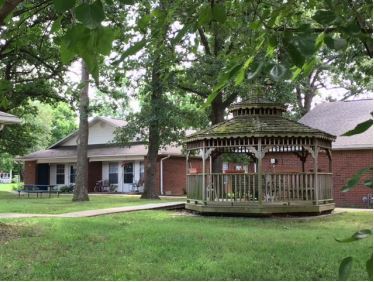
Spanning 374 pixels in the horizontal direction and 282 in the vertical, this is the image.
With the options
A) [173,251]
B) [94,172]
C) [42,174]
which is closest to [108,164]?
[94,172]

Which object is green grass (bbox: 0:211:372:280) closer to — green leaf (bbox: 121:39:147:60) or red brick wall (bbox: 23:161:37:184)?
green leaf (bbox: 121:39:147:60)

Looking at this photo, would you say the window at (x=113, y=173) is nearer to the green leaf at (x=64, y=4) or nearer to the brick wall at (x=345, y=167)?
the brick wall at (x=345, y=167)

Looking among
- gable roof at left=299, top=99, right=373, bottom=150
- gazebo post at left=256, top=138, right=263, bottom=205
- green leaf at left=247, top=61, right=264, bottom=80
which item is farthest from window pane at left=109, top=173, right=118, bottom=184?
green leaf at left=247, top=61, right=264, bottom=80

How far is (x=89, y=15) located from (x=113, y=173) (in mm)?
36464

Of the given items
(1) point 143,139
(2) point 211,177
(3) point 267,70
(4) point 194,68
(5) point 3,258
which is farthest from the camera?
(1) point 143,139

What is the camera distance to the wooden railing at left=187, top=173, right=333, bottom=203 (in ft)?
56.6

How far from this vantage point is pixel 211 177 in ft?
59.1

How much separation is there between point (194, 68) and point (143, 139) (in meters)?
8.10

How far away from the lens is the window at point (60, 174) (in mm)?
40434

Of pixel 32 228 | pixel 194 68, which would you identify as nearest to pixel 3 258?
pixel 32 228

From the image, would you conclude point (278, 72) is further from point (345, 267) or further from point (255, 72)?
point (345, 267)

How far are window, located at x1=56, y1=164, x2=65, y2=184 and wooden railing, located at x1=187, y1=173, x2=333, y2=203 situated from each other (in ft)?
79.7

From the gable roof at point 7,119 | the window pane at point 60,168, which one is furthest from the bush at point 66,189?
the gable roof at point 7,119

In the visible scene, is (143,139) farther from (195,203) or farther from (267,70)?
(267,70)
